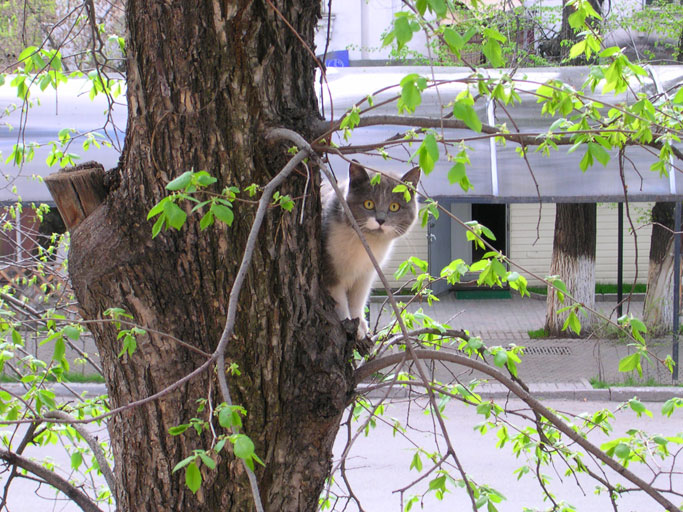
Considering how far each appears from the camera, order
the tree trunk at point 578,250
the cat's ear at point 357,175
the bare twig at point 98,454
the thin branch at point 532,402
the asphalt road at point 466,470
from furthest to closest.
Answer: the tree trunk at point 578,250 → the asphalt road at point 466,470 → the cat's ear at point 357,175 → the bare twig at point 98,454 → the thin branch at point 532,402

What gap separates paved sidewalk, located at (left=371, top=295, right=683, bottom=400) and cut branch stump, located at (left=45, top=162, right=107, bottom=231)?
12.5 feet

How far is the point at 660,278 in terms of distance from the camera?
976cm

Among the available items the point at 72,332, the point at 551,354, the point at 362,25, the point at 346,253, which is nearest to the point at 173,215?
the point at 72,332

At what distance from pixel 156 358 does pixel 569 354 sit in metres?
8.62

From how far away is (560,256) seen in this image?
10.0 m

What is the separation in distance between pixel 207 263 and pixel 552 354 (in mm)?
8539

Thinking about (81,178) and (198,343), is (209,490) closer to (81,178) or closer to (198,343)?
(198,343)

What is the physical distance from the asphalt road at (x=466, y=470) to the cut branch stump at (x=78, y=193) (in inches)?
130

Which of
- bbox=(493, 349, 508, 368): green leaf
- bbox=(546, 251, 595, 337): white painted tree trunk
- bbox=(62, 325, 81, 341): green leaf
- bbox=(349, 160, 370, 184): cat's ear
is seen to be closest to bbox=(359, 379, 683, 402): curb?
bbox=(546, 251, 595, 337): white painted tree trunk

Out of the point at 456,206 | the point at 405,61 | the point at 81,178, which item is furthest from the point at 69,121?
the point at 456,206

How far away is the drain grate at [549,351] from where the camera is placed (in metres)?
9.53

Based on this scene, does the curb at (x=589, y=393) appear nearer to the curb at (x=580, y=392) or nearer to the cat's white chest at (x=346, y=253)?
the curb at (x=580, y=392)

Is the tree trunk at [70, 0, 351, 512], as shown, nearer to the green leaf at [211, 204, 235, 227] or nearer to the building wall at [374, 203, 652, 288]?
the green leaf at [211, 204, 235, 227]

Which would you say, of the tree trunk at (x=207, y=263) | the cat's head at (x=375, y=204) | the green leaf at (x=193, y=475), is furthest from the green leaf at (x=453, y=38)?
the cat's head at (x=375, y=204)
